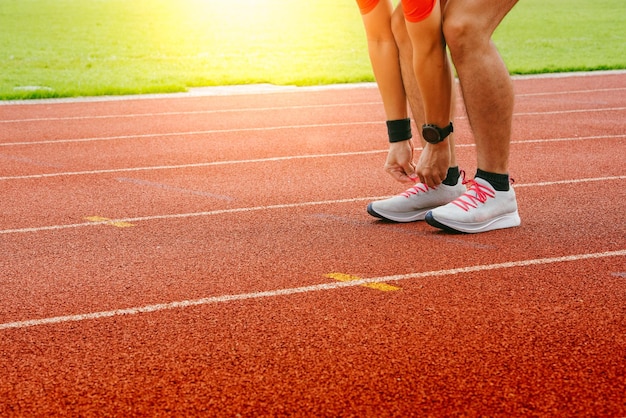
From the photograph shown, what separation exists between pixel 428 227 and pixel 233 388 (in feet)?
7.13

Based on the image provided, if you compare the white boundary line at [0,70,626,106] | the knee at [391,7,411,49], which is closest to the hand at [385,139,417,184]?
the knee at [391,7,411,49]

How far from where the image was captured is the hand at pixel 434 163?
14.0 feet

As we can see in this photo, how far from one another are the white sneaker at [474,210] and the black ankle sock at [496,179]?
2 cm

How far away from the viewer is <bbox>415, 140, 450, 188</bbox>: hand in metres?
4.25

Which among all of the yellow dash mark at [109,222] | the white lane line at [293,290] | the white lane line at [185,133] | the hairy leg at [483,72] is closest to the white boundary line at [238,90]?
the white lane line at [185,133]

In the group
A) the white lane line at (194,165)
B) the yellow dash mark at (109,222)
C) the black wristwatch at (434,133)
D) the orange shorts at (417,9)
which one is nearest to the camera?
the orange shorts at (417,9)

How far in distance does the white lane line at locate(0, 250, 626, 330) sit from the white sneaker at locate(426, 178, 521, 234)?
1.48ft

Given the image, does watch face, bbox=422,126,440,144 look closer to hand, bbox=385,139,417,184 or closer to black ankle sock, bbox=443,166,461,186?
hand, bbox=385,139,417,184

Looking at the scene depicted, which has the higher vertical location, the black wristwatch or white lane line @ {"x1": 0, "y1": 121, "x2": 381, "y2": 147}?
the black wristwatch

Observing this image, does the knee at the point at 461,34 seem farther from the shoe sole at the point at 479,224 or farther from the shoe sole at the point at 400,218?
the shoe sole at the point at 400,218

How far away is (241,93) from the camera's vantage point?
12805 mm

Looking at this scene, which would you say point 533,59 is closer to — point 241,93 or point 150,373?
point 241,93

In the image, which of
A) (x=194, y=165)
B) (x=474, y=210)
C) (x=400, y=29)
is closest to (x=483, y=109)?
(x=474, y=210)

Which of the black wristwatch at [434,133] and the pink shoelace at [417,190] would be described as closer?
the black wristwatch at [434,133]
